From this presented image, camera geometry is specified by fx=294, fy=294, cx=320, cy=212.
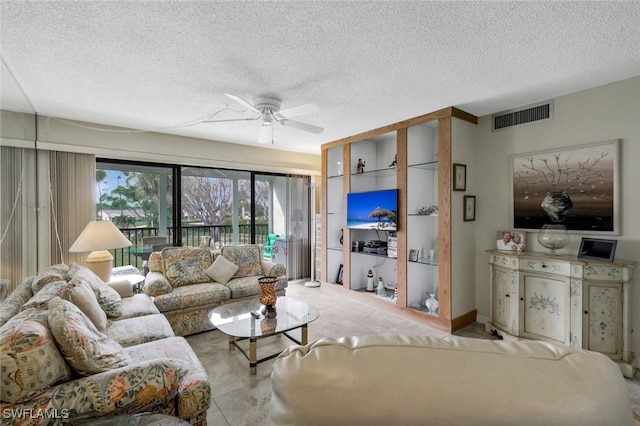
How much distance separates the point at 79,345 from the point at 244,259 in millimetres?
2762

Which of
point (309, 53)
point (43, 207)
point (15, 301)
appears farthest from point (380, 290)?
point (43, 207)

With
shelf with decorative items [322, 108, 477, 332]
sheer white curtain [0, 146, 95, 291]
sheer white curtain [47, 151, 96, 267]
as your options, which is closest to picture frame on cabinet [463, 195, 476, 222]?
shelf with decorative items [322, 108, 477, 332]

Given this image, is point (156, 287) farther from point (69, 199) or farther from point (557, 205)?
point (557, 205)

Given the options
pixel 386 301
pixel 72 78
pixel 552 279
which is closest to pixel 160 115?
pixel 72 78

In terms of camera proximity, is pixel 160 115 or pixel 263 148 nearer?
pixel 160 115

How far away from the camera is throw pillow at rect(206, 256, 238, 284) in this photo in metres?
3.80

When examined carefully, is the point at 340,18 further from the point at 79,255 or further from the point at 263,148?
the point at 79,255

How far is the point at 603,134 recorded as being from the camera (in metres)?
2.74

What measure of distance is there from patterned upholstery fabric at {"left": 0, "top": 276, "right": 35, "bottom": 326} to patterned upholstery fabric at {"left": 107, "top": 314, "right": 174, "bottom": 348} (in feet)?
1.95

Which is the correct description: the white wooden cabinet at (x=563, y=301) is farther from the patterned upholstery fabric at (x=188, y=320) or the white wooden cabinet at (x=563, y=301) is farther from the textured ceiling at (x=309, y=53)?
the patterned upholstery fabric at (x=188, y=320)

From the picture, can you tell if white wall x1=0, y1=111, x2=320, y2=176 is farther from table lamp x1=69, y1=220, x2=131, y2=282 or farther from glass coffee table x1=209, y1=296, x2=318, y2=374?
glass coffee table x1=209, y1=296, x2=318, y2=374

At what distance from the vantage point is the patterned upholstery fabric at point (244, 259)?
4117 millimetres

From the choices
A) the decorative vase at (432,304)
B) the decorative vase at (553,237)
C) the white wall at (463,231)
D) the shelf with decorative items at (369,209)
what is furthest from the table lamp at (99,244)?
the decorative vase at (553,237)

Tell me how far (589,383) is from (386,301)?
363cm
